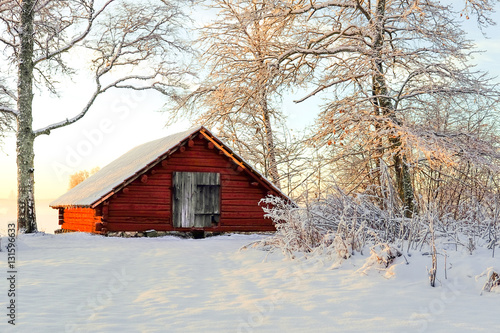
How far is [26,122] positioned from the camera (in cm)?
1834

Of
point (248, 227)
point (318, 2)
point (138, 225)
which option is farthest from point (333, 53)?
point (138, 225)

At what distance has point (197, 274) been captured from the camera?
852cm

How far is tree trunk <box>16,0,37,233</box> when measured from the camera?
17.8 meters

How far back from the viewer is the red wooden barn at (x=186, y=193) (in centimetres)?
1802

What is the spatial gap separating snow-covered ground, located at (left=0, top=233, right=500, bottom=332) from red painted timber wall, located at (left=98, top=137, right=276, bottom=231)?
26.1 feet

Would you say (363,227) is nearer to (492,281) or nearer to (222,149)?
(492,281)

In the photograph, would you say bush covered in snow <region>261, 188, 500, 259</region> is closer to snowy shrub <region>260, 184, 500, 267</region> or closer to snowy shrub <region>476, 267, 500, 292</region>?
snowy shrub <region>260, 184, 500, 267</region>

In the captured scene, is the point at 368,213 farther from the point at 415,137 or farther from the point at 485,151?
the point at 485,151

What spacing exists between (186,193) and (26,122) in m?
6.44

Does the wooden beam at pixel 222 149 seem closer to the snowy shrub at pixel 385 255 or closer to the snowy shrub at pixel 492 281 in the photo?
the snowy shrub at pixel 385 255

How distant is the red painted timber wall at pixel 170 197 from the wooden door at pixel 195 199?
200 mm

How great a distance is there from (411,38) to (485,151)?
424 centimetres

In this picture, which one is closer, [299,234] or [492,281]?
[492,281]

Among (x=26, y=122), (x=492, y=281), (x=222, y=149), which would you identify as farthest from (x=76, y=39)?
(x=492, y=281)
